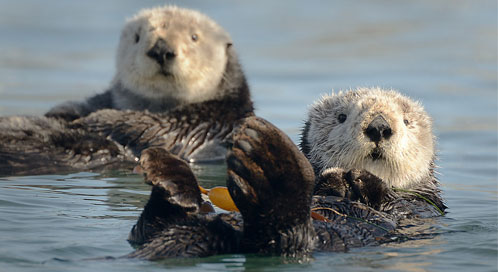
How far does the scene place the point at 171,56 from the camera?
798cm

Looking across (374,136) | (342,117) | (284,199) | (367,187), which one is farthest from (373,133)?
(284,199)

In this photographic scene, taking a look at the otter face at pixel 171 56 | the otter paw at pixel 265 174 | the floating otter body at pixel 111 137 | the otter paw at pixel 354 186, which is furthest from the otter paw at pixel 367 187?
the otter face at pixel 171 56

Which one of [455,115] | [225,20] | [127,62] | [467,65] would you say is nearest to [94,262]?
[127,62]

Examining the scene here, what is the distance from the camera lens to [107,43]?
1733 cm

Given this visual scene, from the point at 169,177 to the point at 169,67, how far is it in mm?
3908

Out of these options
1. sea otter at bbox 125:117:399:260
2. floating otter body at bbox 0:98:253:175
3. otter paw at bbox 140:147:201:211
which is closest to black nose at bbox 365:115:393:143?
sea otter at bbox 125:117:399:260

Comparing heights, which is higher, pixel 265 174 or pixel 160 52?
pixel 160 52

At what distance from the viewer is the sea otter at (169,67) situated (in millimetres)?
8008

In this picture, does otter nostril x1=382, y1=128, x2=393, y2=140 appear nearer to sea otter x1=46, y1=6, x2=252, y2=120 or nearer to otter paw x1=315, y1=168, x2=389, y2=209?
otter paw x1=315, y1=168, x2=389, y2=209

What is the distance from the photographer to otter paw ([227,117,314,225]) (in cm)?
397

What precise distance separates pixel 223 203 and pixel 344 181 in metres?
0.75

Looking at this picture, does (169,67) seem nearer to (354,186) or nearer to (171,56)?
(171,56)

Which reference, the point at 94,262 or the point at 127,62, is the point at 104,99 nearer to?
the point at 127,62

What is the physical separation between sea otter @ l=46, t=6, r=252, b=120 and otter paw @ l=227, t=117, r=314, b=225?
4.06 m
